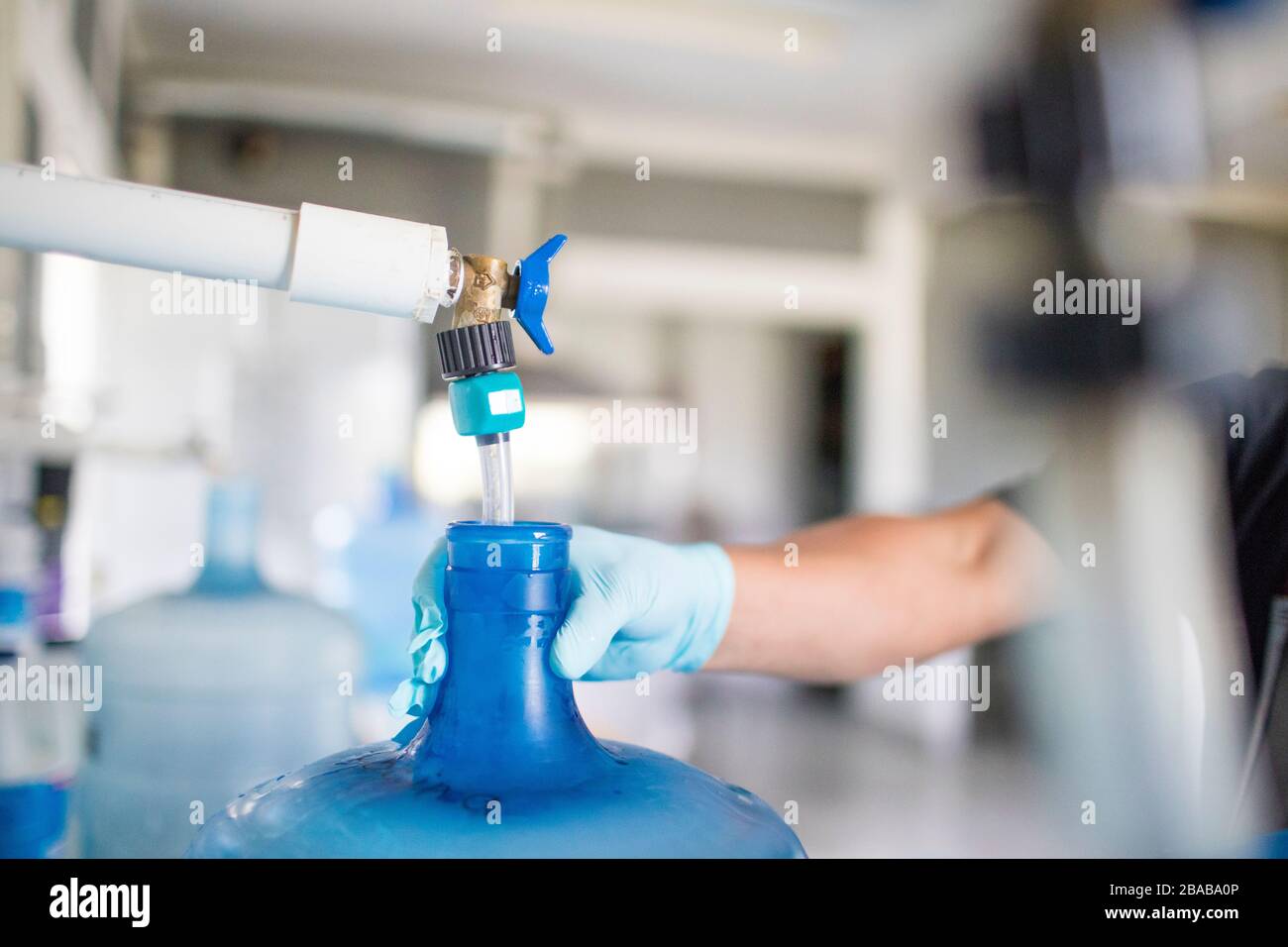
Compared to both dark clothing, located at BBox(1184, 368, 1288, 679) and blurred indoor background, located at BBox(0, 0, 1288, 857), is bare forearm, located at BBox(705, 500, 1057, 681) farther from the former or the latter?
blurred indoor background, located at BBox(0, 0, 1288, 857)

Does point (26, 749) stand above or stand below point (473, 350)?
below

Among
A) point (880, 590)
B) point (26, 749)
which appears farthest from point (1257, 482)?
point (26, 749)

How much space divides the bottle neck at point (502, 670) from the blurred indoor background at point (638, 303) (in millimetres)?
1139

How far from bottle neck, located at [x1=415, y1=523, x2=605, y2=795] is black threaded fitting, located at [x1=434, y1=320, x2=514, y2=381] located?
0.06 metres

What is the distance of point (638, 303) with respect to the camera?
13.0 feet

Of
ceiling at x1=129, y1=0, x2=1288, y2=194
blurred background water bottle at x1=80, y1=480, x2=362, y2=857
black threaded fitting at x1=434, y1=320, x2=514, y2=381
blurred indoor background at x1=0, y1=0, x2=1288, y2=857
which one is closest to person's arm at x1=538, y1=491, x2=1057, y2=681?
black threaded fitting at x1=434, y1=320, x2=514, y2=381

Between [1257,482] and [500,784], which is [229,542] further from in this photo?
[1257,482]

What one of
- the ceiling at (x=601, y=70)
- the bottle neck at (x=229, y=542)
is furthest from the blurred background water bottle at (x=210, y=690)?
the ceiling at (x=601, y=70)

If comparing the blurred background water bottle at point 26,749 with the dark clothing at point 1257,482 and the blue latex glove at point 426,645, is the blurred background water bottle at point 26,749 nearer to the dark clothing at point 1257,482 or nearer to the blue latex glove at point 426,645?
the blue latex glove at point 426,645

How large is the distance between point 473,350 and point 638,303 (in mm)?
3677

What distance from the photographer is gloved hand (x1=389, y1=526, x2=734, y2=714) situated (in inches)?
16.5

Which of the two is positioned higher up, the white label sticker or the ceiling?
the ceiling
